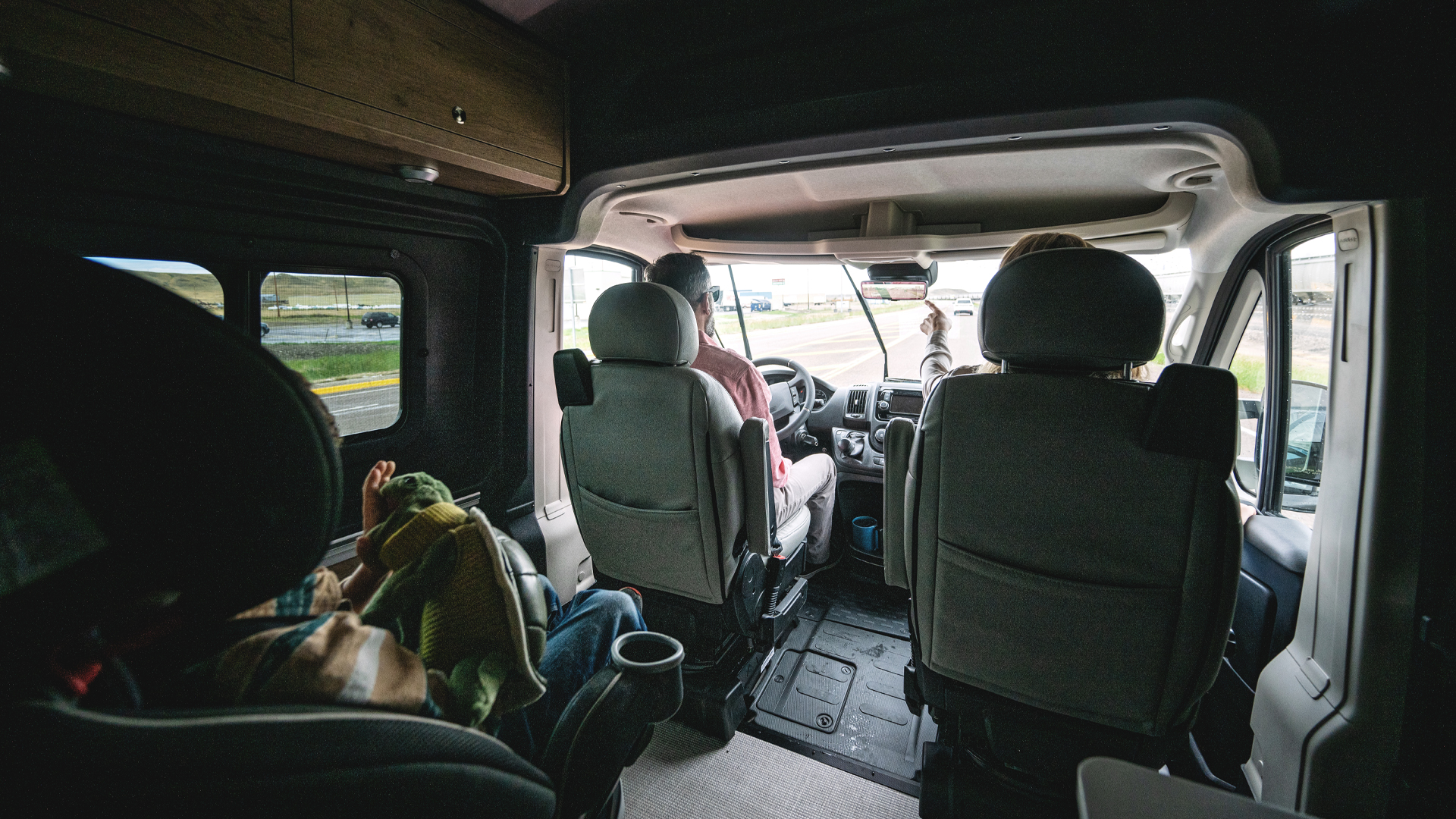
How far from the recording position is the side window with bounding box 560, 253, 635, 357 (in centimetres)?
288

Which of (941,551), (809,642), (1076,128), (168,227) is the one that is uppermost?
(1076,128)

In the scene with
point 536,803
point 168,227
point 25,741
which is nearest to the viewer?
point 25,741

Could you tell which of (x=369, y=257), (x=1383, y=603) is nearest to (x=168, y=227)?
(x=369, y=257)

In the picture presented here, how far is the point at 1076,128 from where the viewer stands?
A: 55.7 inches

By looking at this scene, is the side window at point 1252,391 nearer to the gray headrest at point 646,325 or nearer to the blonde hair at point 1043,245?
the blonde hair at point 1043,245

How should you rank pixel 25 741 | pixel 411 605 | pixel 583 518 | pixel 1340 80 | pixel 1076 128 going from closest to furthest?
pixel 25 741
pixel 411 605
pixel 1340 80
pixel 1076 128
pixel 583 518

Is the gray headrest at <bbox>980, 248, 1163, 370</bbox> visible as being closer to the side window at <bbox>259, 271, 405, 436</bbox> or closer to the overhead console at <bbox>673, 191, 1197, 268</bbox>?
the overhead console at <bbox>673, 191, 1197, 268</bbox>

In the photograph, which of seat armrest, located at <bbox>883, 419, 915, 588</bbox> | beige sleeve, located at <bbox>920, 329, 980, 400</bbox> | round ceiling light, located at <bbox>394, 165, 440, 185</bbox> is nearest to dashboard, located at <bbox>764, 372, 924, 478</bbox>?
beige sleeve, located at <bbox>920, 329, 980, 400</bbox>

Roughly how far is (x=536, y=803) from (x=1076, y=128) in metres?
1.79

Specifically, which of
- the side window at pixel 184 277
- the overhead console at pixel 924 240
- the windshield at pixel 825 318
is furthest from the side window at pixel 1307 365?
the side window at pixel 184 277

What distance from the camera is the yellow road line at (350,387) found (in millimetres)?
2002

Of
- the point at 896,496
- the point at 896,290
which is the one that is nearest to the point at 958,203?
the point at 896,290

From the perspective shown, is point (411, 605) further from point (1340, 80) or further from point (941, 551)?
point (1340, 80)

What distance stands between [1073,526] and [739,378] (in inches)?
56.4
